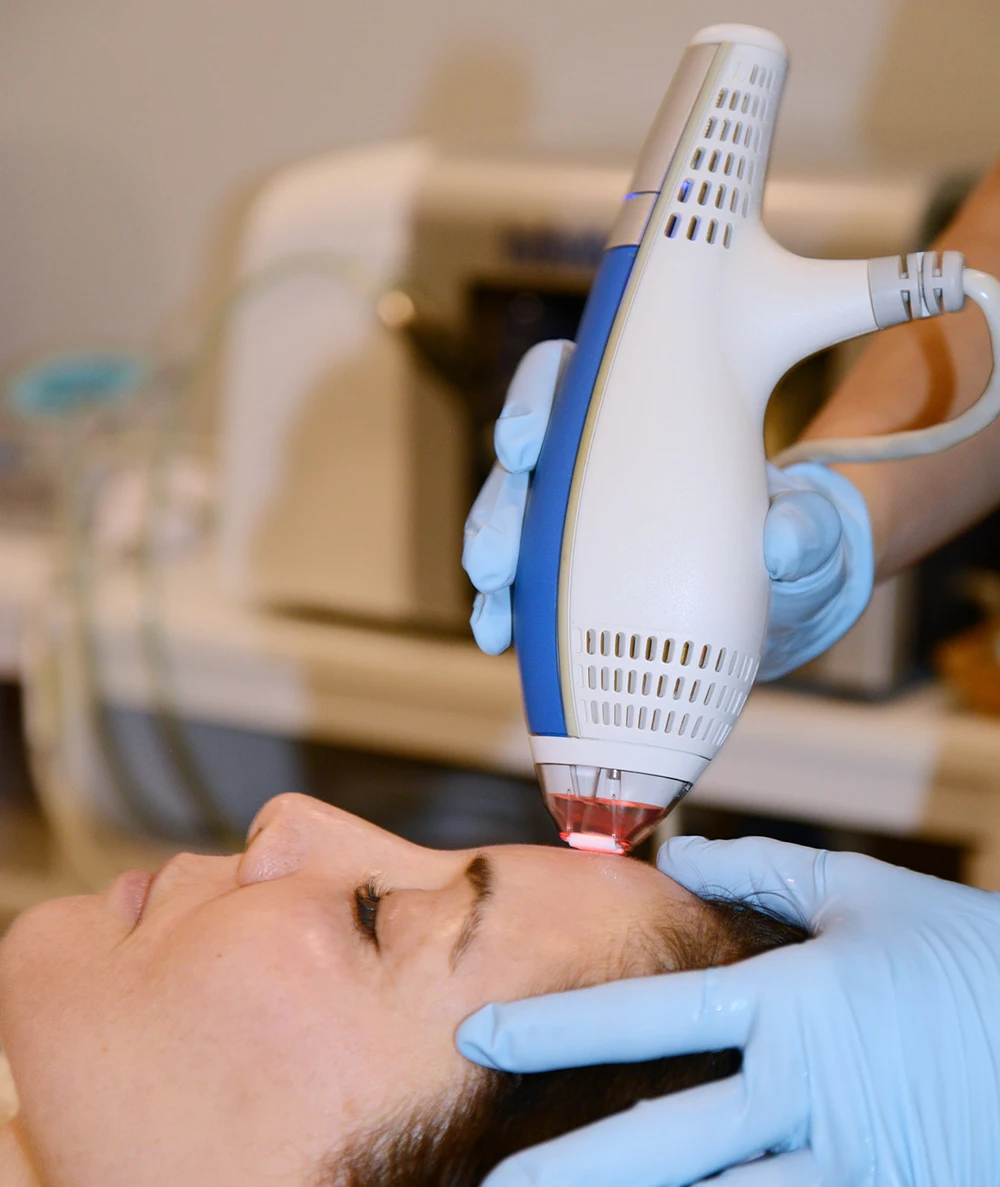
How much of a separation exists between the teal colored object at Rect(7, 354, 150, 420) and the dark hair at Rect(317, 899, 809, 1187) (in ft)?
4.13

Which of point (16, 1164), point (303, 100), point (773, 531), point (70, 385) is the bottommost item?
→ point (16, 1164)

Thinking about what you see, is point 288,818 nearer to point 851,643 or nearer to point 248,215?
point 851,643

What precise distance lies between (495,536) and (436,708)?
694mm

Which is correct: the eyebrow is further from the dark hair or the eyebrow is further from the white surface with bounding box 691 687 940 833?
the white surface with bounding box 691 687 940 833

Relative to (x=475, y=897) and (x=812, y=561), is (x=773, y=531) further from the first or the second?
(x=475, y=897)

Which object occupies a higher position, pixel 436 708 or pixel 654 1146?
pixel 654 1146

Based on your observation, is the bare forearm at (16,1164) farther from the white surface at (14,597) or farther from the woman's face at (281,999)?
the white surface at (14,597)

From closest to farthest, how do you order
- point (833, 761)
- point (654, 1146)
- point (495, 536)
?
point (654, 1146) < point (495, 536) < point (833, 761)

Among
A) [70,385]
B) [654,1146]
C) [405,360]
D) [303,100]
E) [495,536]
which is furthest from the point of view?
[303,100]

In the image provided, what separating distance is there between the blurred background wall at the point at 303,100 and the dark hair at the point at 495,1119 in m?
0.95

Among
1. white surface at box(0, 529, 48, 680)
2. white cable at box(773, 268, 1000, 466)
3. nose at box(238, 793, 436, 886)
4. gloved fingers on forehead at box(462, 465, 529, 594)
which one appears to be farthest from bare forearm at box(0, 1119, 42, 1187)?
white surface at box(0, 529, 48, 680)

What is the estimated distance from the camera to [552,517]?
2.19 feet

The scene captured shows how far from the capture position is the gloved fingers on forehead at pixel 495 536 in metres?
0.70

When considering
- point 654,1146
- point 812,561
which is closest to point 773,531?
point 812,561
